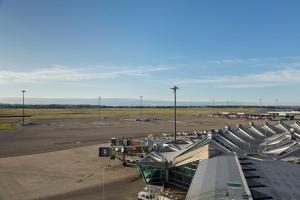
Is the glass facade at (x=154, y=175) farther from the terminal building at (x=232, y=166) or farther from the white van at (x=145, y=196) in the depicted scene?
the white van at (x=145, y=196)

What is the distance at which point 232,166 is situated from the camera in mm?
25500

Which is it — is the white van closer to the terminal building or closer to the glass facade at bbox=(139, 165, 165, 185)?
the terminal building

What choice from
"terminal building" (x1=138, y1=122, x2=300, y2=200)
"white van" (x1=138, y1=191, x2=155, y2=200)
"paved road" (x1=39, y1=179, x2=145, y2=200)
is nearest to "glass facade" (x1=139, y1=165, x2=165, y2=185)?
"terminal building" (x1=138, y1=122, x2=300, y2=200)

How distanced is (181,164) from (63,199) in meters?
11.2

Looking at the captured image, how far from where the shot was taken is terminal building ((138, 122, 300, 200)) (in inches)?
777

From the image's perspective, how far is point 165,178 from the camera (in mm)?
36688

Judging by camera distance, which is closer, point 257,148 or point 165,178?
point 165,178

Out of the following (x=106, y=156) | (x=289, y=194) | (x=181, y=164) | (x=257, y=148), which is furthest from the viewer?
(x=106, y=156)

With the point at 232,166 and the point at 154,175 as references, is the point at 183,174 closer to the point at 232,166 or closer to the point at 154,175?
the point at 154,175

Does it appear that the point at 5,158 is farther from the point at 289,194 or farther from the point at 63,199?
the point at 289,194

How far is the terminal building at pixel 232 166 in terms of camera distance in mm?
19734

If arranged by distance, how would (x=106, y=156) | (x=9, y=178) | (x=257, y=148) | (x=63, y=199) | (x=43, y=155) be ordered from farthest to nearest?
(x=43, y=155) → (x=106, y=156) → (x=257, y=148) → (x=9, y=178) → (x=63, y=199)

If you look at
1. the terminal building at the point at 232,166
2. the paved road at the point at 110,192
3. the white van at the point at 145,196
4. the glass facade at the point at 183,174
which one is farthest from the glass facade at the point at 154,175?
the white van at the point at 145,196

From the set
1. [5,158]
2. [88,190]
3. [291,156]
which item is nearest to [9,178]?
[88,190]
